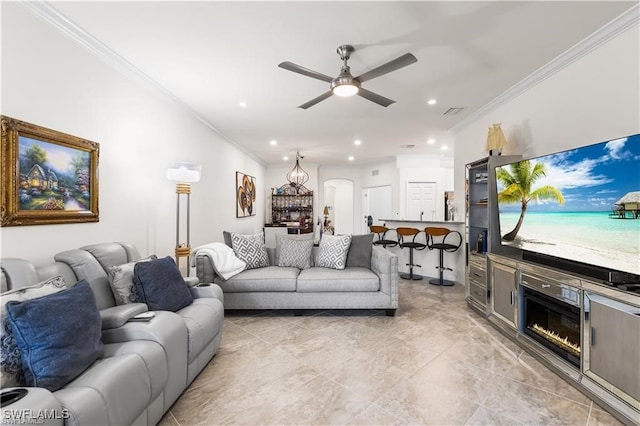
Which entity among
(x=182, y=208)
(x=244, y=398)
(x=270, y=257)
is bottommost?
(x=244, y=398)

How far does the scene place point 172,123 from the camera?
12.4 ft

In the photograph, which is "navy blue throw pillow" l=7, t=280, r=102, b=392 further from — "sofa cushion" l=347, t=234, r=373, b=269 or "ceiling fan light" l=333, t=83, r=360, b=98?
"sofa cushion" l=347, t=234, r=373, b=269

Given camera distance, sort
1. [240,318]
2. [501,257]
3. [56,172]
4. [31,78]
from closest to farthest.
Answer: [31,78]
[56,172]
[501,257]
[240,318]

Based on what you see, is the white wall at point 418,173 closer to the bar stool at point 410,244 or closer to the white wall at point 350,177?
the white wall at point 350,177

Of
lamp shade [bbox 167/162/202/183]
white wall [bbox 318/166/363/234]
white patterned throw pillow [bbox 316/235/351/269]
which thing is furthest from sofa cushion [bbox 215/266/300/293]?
white wall [bbox 318/166/363/234]

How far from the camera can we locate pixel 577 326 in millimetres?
2271

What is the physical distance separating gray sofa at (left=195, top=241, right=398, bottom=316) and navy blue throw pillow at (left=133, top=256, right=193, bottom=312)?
1.11 metres

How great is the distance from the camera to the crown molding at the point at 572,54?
2207mm

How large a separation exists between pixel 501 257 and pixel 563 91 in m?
1.76

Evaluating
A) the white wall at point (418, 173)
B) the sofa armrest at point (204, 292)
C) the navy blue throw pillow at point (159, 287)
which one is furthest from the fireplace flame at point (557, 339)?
the white wall at point (418, 173)

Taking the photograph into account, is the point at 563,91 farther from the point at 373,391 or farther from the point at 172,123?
the point at 172,123

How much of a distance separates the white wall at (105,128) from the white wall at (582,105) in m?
4.36

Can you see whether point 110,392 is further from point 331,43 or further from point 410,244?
point 410,244

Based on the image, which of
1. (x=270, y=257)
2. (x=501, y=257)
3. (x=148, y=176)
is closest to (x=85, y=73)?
(x=148, y=176)
